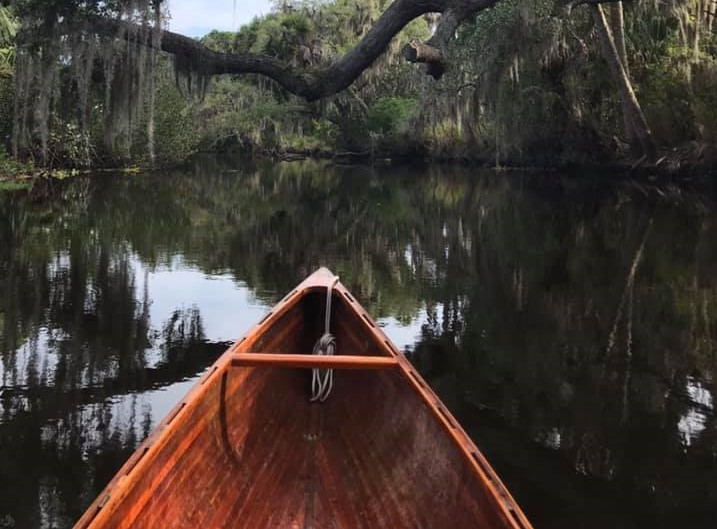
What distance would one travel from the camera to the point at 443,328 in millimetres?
8156

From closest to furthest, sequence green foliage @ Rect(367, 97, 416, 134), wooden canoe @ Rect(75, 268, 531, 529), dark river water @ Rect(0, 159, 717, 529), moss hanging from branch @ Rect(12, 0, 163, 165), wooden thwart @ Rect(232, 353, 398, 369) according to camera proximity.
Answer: wooden canoe @ Rect(75, 268, 531, 529) < wooden thwart @ Rect(232, 353, 398, 369) < dark river water @ Rect(0, 159, 717, 529) < moss hanging from branch @ Rect(12, 0, 163, 165) < green foliage @ Rect(367, 97, 416, 134)

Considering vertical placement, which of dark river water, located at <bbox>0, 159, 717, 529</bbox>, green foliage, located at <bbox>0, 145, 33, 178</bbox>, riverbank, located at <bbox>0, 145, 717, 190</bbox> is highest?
riverbank, located at <bbox>0, 145, 717, 190</bbox>

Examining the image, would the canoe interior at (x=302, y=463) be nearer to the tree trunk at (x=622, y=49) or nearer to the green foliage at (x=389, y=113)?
the tree trunk at (x=622, y=49)

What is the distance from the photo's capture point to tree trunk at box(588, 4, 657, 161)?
22.4 metres

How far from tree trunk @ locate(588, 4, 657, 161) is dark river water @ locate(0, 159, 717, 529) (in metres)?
5.87

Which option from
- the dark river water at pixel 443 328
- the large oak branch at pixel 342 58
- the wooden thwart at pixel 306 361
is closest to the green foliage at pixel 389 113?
the dark river water at pixel 443 328

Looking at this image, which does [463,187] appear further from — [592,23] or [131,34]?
[131,34]

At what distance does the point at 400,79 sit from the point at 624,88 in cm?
2316

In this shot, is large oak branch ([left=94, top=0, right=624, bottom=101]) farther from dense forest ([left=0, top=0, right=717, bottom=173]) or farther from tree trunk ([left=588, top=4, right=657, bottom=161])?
tree trunk ([left=588, top=4, right=657, bottom=161])

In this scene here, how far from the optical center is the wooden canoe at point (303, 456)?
302 centimetres

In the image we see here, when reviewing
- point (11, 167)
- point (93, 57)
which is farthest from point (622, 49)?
point (11, 167)

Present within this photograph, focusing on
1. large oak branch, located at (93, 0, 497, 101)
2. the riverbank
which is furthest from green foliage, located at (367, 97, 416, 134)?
large oak branch, located at (93, 0, 497, 101)

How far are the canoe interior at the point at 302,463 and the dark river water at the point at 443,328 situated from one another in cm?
98

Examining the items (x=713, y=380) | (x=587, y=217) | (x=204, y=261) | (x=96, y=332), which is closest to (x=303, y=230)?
(x=204, y=261)
